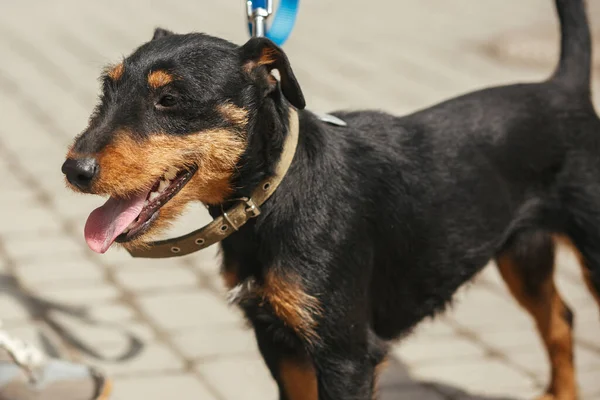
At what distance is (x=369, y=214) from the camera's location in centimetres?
350

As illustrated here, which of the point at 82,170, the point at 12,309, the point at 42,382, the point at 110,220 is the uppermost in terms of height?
the point at 82,170

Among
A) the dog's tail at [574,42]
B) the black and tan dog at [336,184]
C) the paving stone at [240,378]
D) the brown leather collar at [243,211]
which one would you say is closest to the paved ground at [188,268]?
the paving stone at [240,378]

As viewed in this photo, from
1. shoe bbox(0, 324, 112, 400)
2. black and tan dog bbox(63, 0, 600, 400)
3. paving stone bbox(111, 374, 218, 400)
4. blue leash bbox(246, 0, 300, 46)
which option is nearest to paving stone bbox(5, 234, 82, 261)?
paving stone bbox(111, 374, 218, 400)

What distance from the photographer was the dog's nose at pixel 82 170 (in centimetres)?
288

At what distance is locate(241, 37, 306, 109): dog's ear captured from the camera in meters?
3.13

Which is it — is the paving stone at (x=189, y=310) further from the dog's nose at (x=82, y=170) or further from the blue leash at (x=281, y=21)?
the dog's nose at (x=82, y=170)

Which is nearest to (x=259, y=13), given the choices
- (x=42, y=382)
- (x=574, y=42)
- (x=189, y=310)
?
(x=574, y=42)

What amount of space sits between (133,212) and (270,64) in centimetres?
69

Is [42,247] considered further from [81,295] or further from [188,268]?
[188,268]

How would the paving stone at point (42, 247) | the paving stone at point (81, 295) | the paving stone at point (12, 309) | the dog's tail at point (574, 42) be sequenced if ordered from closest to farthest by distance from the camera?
the dog's tail at point (574, 42) → the paving stone at point (12, 309) → the paving stone at point (81, 295) → the paving stone at point (42, 247)

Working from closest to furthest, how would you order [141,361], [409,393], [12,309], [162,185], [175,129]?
[175,129] → [162,185] → [409,393] → [141,361] → [12,309]

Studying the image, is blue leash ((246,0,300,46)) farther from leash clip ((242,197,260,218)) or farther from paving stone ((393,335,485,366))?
paving stone ((393,335,485,366))

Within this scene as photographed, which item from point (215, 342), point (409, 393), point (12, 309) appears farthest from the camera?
point (12, 309)

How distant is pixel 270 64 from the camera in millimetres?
3211
